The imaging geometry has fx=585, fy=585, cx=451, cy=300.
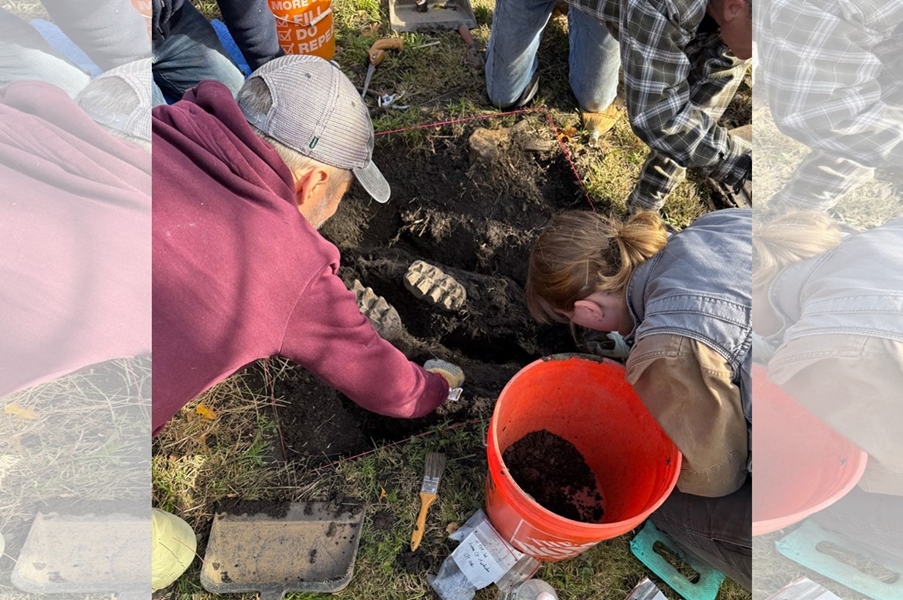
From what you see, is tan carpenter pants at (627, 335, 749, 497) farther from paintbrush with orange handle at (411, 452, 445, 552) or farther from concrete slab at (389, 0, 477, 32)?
concrete slab at (389, 0, 477, 32)

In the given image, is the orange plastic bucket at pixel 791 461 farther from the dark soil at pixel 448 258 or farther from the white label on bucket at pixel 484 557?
the dark soil at pixel 448 258

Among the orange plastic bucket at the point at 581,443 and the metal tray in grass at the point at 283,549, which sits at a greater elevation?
the orange plastic bucket at the point at 581,443

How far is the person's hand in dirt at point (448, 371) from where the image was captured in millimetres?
2383

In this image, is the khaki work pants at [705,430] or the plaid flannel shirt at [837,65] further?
the plaid flannel shirt at [837,65]

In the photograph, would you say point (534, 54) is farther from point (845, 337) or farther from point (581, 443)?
point (845, 337)

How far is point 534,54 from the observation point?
9.89ft

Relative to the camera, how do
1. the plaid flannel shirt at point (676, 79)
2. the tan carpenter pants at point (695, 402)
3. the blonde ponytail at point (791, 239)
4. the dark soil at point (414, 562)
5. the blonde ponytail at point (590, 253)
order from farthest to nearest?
the dark soil at point (414, 562)
the plaid flannel shirt at point (676, 79)
the blonde ponytail at point (590, 253)
the tan carpenter pants at point (695, 402)
the blonde ponytail at point (791, 239)

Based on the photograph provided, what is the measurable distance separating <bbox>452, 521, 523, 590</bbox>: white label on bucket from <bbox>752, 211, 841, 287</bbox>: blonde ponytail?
1262mm

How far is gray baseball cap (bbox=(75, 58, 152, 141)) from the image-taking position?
1169 mm

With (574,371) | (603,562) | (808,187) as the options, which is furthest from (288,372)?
(808,187)

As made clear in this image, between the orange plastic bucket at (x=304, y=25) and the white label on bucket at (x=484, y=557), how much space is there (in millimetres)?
2609

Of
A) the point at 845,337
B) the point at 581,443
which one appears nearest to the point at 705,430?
the point at 845,337

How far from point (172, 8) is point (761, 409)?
104 inches

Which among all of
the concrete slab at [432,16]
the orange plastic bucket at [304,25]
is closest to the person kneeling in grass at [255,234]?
the orange plastic bucket at [304,25]
